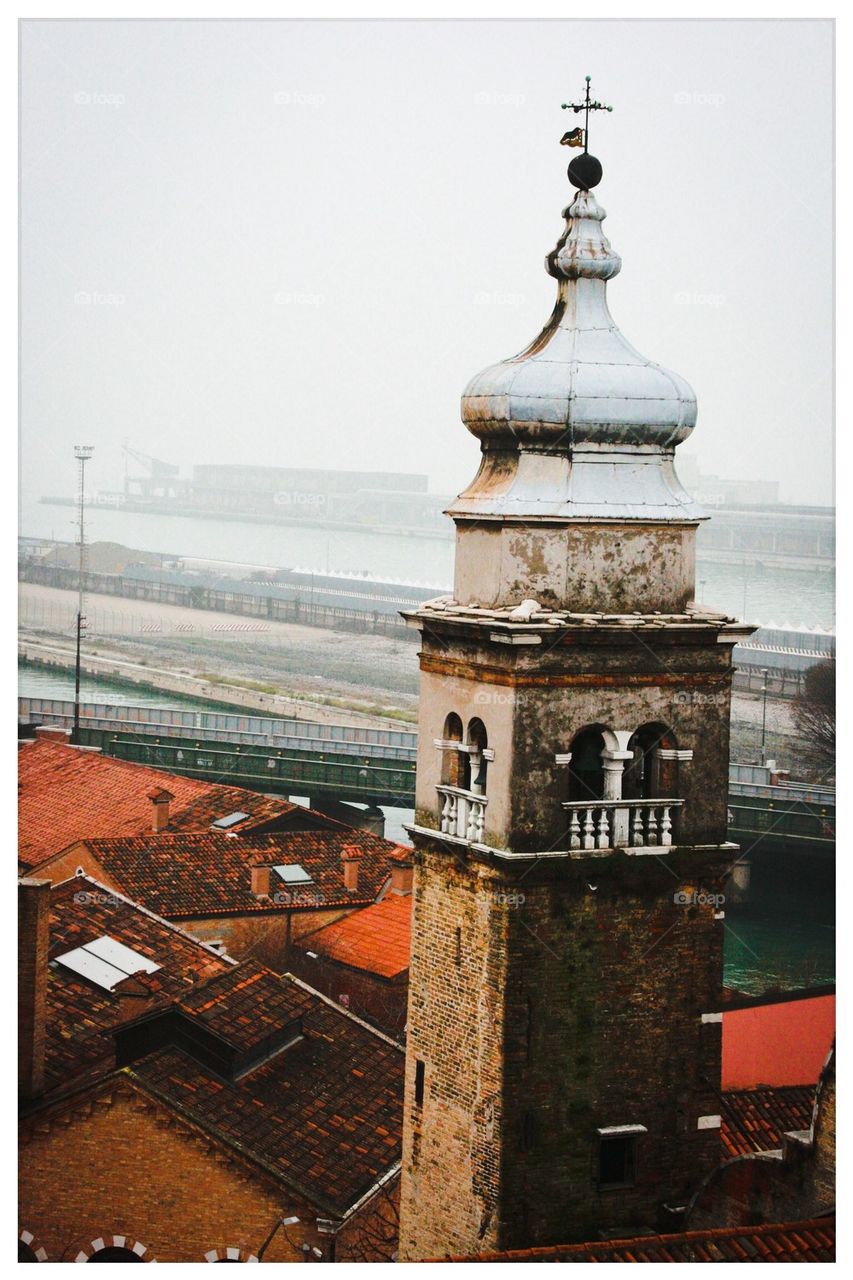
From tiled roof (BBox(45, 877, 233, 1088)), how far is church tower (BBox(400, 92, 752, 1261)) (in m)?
5.11

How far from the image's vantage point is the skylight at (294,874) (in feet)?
88.5

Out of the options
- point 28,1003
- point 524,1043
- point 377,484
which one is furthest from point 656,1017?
point 377,484

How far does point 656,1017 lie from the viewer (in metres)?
14.4

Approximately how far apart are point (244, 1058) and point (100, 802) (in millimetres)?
13693

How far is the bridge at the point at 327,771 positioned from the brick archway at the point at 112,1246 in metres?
22.0

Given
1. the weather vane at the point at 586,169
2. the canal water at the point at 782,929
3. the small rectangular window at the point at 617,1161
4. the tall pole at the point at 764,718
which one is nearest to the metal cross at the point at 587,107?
the weather vane at the point at 586,169

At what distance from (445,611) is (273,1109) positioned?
18.7ft

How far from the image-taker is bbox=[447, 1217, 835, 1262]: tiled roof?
13281 millimetres

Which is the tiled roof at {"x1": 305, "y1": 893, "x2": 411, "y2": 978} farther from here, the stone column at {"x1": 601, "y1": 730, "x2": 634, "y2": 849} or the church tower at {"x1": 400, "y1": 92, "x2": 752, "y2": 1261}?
the stone column at {"x1": 601, "y1": 730, "x2": 634, "y2": 849}

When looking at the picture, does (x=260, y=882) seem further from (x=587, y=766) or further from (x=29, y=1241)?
(x=587, y=766)

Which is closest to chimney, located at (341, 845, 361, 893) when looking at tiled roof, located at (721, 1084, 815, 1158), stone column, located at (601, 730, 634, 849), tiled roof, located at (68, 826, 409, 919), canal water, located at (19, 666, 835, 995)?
tiled roof, located at (68, 826, 409, 919)

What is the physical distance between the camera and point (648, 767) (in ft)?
47.7

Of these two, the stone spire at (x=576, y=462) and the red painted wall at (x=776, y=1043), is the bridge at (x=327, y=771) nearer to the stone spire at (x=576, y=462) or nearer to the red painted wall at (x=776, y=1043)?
the red painted wall at (x=776, y=1043)

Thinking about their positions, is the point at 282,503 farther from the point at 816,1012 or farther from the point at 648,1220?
the point at 648,1220
